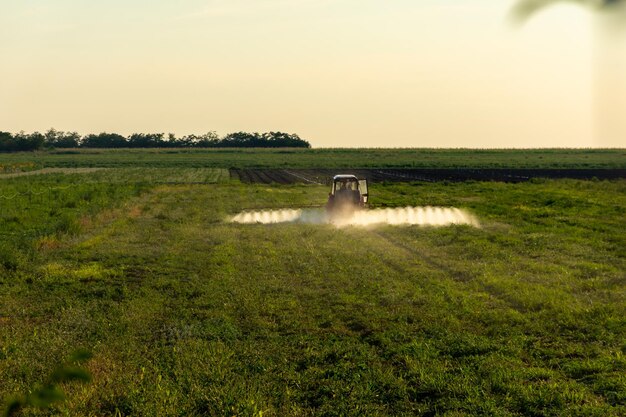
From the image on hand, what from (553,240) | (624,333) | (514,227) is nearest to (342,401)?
(624,333)

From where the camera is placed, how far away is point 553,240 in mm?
22516

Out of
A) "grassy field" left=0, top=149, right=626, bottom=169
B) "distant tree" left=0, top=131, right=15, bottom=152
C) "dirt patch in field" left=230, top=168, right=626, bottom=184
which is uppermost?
"distant tree" left=0, top=131, right=15, bottom=152

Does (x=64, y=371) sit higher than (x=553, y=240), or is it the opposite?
(x=64, y=371)

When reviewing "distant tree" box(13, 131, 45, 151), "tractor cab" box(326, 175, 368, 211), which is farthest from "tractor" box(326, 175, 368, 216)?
"distant tree" box(13, 131, 45, 151)

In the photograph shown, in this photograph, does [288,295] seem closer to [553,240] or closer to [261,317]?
[261,317]

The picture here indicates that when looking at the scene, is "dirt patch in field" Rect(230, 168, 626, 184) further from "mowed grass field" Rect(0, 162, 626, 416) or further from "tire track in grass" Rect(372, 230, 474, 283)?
"mowed grass field" Rect(0, 162, 626, 416)

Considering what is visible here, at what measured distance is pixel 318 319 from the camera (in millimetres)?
12102

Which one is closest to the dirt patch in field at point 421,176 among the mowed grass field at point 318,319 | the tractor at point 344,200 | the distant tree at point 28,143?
the tractor at point 344,200

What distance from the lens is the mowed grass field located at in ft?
26.9

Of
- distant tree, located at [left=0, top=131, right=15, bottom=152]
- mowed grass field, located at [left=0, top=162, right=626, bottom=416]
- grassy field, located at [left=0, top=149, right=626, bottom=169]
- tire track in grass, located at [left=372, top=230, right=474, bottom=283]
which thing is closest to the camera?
mowed grass field, located at [left=0, top=162, right=626, bottom=416]

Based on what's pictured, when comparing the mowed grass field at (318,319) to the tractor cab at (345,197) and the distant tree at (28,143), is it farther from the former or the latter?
the distant tree at (28,143)

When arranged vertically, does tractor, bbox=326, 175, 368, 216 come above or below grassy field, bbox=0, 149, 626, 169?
below

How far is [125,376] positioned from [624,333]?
26.0 feet

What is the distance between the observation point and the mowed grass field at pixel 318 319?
820 cm
